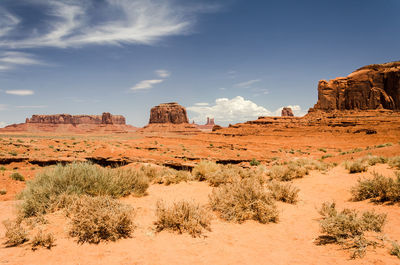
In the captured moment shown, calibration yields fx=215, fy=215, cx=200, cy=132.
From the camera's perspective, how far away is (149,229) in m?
4.71

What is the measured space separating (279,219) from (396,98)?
63459 millimetres

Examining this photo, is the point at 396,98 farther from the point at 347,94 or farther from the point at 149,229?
the point at 149,229

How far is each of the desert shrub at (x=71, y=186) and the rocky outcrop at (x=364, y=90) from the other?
62.5 m

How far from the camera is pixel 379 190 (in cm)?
608

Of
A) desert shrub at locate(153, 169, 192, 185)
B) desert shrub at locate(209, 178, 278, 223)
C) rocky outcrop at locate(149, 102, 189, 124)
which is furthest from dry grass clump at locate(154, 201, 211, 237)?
rocky outcrop at locate(149, 102, 189, 124)

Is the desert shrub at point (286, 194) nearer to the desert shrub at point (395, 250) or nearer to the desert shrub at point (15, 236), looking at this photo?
the desert shrub at point (395, 250)

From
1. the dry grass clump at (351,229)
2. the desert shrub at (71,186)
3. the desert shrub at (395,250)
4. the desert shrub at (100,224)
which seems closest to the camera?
the desert shrub at (395,250)

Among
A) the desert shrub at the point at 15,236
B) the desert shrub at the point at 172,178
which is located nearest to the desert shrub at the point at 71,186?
the desert shrub at the point at 15,236

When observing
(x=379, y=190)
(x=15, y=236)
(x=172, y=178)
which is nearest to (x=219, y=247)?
(x=15, y=236)

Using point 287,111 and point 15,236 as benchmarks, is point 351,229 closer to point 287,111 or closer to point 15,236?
point 15,236

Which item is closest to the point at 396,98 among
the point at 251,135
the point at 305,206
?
the point at 251,135

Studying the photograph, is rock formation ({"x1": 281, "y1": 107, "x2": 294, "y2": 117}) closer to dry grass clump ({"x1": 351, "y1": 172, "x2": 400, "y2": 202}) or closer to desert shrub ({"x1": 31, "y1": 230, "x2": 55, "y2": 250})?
dry grass clump ({"x1": 351, "y1": 172, "x2": 400, "y2": 202})

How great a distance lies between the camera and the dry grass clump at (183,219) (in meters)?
4.57

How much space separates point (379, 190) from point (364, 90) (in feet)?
196
